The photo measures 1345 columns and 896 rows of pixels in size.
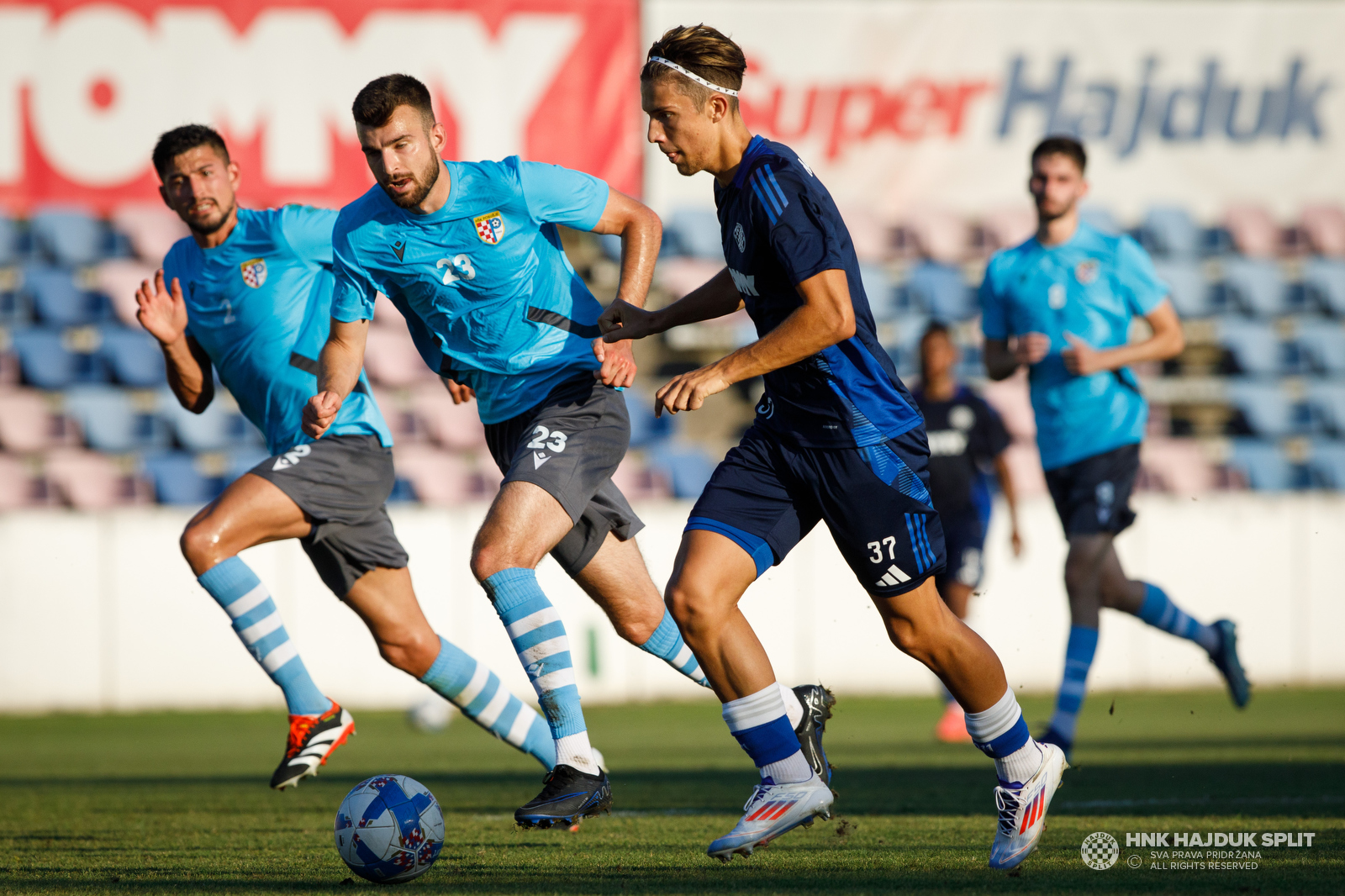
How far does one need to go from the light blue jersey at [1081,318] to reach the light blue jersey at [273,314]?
3197mm

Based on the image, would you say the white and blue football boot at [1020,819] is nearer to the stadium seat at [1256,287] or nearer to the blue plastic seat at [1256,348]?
the blue plastic seat at [1256,348]

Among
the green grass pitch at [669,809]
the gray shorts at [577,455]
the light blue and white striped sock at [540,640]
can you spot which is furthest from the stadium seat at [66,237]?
the light blue and white striped sock at [540,640]

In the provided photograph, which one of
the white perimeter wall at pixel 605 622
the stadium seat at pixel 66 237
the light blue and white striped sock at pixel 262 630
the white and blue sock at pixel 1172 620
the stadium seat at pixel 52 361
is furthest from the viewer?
the stadium seat at pixel 66 237

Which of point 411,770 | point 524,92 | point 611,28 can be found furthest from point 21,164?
point 411,770

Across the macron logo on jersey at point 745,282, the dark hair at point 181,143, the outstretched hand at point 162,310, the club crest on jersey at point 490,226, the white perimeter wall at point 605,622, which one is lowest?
the white perimeter wall at point 605,622

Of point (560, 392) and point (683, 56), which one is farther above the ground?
point (683, 56)

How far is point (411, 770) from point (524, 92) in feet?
32.2

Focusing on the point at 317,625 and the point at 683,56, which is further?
the point at 317,625

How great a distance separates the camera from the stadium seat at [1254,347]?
51.3 ft

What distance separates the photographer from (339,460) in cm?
594

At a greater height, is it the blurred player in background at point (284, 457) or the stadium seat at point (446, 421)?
the blurred player in background at point (284, 457)

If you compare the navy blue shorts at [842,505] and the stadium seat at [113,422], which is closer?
the navy blue shorts at [842,505]

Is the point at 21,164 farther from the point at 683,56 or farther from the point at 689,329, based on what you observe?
the point at 683,56

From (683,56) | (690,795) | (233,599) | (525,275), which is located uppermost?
(683,56)
